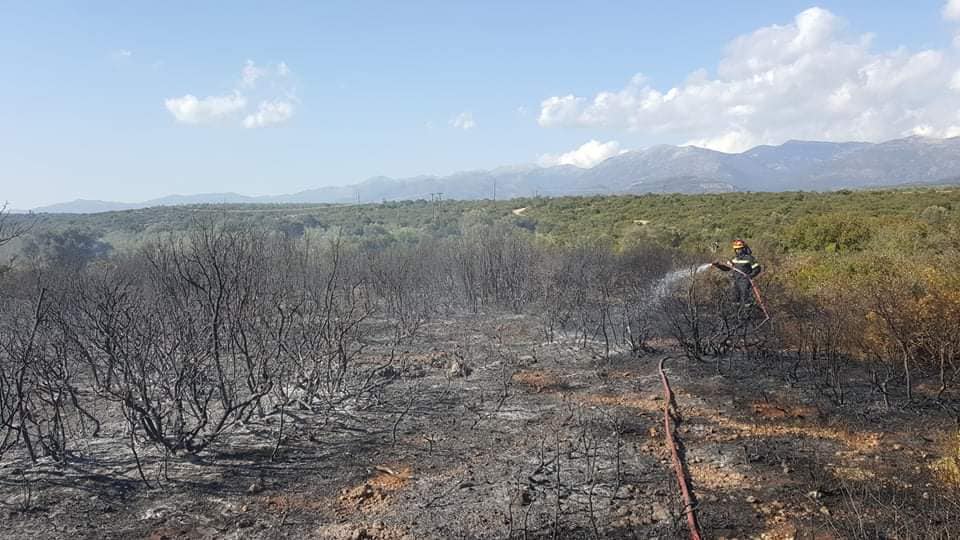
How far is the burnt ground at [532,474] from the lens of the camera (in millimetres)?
4676

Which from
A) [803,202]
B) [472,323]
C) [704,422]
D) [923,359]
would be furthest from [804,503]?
[803,202]

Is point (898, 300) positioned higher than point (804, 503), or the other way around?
point (898, 300)

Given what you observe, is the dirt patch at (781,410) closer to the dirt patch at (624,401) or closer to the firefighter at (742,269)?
the dirt patch at (624,401)

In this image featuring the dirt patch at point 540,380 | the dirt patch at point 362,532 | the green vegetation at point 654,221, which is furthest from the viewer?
the green vegetation at point 654,221

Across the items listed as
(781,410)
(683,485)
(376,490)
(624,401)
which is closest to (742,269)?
(781,410)

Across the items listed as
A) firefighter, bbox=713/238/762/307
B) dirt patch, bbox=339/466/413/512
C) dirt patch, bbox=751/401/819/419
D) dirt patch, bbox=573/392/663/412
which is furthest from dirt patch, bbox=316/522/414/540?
firefighter, bbox=713/238/762/307

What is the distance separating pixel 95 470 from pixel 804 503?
20.5 feet

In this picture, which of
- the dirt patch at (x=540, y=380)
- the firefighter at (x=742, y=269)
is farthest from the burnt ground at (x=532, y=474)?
the firefighter at (x=742, y=269)

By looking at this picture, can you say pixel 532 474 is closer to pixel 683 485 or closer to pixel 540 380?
pixel 683 485

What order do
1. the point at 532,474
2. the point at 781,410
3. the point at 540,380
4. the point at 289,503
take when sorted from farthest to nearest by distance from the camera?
1. the point at 540,380
2. the point at 781,410
3. the point at 532,474
4. the point at 289,503

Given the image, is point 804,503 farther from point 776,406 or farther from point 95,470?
point 95,470

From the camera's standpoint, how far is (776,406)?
747cm

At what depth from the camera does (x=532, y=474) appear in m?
5.52

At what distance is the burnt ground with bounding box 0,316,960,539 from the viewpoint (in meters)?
4.68
